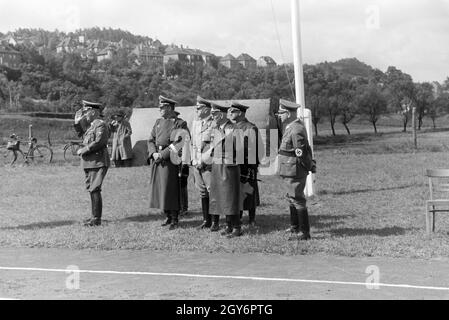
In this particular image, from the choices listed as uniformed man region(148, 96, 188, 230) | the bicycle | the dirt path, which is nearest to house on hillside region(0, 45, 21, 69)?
the bicycle

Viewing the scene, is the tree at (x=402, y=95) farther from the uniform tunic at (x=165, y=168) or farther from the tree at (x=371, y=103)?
the uniform tunic at (x=165, y=168)

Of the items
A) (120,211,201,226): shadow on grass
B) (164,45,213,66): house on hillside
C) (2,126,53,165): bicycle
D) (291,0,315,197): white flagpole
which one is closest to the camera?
(120,211,201,226): shadow on grass

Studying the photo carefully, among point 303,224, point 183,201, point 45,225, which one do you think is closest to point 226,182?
point 303,224

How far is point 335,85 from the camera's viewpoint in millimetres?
77000

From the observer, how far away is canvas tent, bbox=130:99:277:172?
21.8 m

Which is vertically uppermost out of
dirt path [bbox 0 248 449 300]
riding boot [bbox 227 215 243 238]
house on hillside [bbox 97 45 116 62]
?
house on hillside [bbox 97 45 116 62]

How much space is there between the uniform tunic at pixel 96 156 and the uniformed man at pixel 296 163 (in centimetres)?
335

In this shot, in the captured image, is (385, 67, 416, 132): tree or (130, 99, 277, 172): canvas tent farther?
(385, 67, 416, 132): tree

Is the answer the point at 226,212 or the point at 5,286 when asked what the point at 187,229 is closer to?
the point at 226,212

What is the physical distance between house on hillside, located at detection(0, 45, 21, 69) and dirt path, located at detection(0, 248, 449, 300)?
124m

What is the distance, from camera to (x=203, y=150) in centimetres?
1043

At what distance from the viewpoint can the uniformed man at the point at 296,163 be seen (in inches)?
361

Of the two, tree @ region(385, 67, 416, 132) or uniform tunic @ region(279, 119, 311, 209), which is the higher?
tree @ region(385, 67, 416, 132)

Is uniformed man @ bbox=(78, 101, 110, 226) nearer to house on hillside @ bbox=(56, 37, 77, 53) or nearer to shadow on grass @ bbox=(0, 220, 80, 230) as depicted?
shadow on grass @ bbox=(0, 220, 80, 230)
